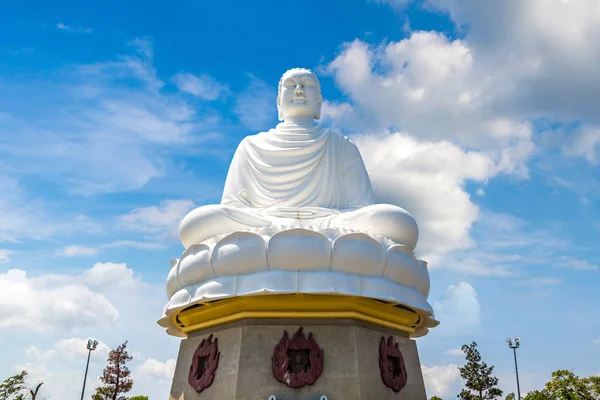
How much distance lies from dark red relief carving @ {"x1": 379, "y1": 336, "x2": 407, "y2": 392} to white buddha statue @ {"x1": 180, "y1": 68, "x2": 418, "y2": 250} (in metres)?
1.40

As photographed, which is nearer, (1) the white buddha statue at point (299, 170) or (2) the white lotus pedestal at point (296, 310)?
(2) the white lotus pedestal at point (296, 310)

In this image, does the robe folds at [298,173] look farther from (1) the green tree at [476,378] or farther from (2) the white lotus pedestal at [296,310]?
(1) the green tree at [476,378]

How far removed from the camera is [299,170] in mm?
9586

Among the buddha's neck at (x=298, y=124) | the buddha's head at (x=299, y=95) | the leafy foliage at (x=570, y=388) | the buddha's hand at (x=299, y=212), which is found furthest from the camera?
the leafy foliage at (x=570, y=388)

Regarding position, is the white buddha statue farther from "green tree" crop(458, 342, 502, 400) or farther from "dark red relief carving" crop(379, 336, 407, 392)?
"green tree" crop(458, 342, 502, 400)

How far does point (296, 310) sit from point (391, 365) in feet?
5.02

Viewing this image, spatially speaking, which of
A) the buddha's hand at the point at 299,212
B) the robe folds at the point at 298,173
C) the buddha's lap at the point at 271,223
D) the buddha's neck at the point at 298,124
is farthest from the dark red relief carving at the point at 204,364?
the buddha's neck at the point at 298,124

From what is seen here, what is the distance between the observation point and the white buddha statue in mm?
9203

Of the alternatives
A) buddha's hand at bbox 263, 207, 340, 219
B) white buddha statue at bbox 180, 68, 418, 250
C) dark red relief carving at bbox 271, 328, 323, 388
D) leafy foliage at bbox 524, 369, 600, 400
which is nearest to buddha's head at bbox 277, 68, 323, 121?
white buddha statue at bbox 180, 68, 418, 250

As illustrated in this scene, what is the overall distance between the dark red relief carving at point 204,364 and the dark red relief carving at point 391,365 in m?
2.06

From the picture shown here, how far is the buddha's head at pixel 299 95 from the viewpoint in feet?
34.4

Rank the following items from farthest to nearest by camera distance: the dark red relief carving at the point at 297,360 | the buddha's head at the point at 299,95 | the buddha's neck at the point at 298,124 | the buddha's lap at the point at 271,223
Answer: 1. the buddha's head at the point at 299,95
2. the buddha's neck at the point at 298,124
3. the buddha's lap at the point at 271,223
4. the dark red relief carving at the point at 297,360

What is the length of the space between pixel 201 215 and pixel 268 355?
2.09 meters

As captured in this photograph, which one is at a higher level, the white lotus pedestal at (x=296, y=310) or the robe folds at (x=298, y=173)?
the robe folds at (x=298, y=173)
